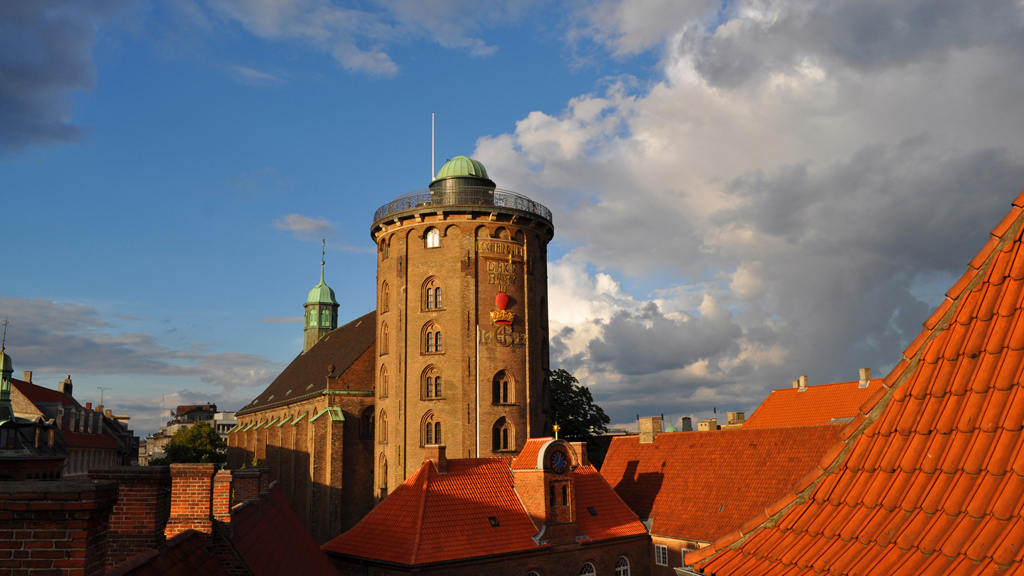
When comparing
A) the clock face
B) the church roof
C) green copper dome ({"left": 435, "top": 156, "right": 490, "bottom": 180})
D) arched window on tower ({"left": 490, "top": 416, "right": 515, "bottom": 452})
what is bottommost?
the clock face

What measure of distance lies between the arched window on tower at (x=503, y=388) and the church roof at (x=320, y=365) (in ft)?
42.6

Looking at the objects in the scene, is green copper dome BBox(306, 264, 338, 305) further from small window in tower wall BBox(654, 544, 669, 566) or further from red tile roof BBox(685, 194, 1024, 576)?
red tile roof BBox(685, 194, 1024, 576)

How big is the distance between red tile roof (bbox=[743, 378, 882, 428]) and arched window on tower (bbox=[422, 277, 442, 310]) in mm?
23626

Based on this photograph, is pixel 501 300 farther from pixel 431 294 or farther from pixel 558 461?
pixel 558 461

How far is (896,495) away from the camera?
15.3ft

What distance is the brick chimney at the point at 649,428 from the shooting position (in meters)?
40.1

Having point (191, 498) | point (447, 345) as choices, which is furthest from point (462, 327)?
point (191, 498)

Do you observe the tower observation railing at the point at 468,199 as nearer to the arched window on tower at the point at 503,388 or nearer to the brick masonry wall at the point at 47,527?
the arched window on tower at the point at 503,388

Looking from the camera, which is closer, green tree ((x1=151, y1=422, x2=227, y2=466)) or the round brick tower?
the round brick tower

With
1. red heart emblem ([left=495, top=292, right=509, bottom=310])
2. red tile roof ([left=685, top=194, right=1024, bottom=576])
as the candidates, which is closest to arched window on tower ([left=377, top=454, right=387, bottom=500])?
red heart emblem ([left=495, top=292, right=509, bottom=310])

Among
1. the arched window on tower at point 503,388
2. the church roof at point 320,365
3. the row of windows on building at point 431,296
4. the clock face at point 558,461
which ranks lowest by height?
the clock face at point 558,461

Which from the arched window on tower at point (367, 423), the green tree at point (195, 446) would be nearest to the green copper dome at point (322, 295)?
the green tree at point (195, 446)

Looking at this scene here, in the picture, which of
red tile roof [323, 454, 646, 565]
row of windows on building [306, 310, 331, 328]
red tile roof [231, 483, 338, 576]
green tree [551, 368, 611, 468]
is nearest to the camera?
red tile roof [231, 483, 338, 576]

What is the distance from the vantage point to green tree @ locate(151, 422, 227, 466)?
200 feet
